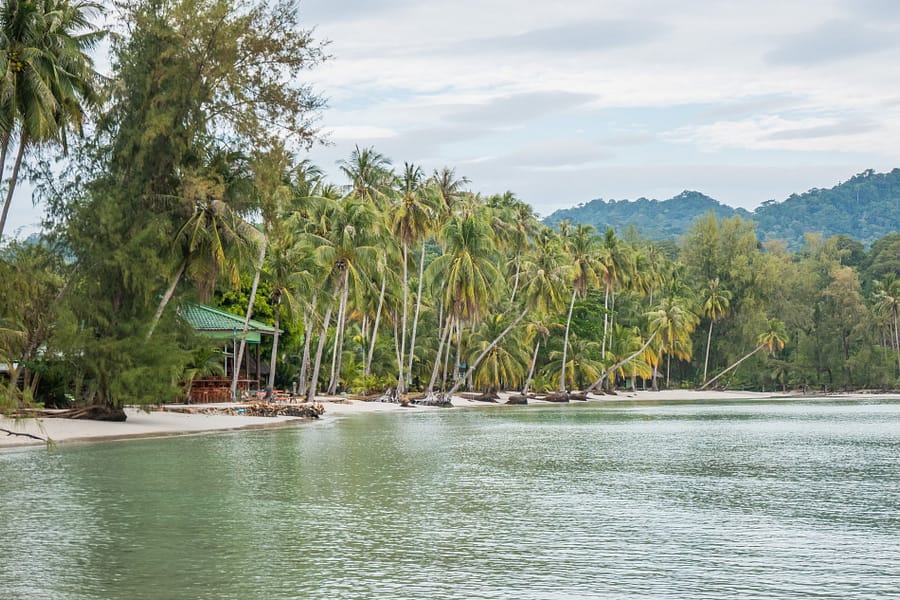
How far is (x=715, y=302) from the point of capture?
98.8 metres

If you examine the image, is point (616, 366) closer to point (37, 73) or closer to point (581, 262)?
point (581, 262)

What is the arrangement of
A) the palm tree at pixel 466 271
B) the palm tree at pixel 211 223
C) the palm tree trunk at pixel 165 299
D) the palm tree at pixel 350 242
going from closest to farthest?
1. the palm tree trunk at pixel 165 299
2. the palm tree at pixel 211 223
3. the palm tree at pixel 350 242
4. the palm tree at pixel 466 271

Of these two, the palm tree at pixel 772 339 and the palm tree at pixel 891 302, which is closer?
the palm tree at pixel 891 302

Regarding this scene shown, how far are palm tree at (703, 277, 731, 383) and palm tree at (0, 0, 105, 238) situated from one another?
78913 mm

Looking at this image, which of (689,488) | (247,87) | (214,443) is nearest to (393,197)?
(247,87)

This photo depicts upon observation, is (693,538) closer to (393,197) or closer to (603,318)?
(393,197)

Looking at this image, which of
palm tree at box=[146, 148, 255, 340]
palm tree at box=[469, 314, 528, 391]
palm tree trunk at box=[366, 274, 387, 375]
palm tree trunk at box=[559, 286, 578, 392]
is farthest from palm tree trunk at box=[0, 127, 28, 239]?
palm tree trunk at box=[559, 286, 578, 392]

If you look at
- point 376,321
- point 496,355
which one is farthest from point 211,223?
point 496,355

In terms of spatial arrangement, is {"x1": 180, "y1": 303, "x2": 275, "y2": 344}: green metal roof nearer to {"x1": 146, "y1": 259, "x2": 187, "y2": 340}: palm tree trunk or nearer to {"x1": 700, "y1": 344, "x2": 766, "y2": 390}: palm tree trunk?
{"x1": 146, "y1": 259, "x2": 187, "y2": 340}: palm tree trunk

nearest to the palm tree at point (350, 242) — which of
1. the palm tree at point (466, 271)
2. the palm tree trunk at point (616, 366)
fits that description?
the palm tree at point (466, 271)

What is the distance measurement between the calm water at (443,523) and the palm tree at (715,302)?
74278 mm

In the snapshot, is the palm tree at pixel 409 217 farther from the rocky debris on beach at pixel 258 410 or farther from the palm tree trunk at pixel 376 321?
the rocky debris on beach at pixel 258 410

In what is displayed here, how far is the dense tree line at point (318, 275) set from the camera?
3012 centimetres

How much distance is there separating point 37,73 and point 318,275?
27.4 meters
